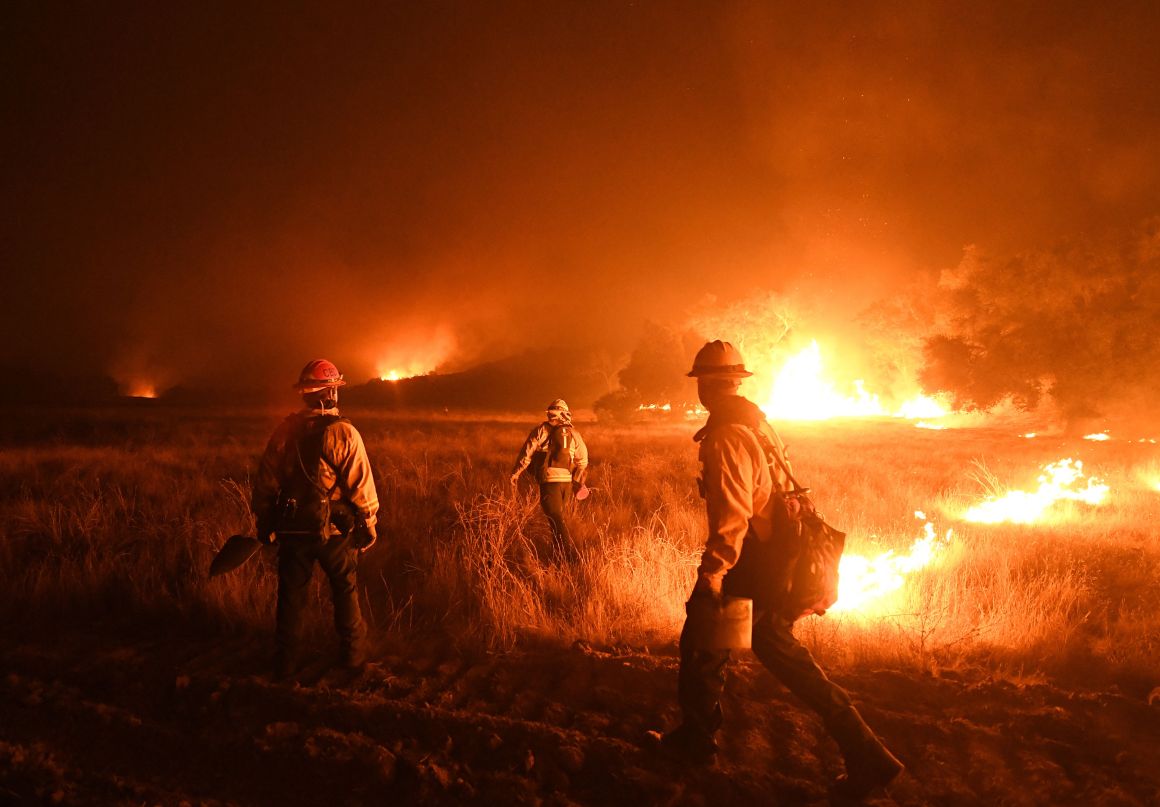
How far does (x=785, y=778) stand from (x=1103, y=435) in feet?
85.8

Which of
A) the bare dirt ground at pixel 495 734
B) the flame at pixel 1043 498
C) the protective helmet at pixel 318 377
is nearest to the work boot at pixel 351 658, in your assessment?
the bare dirt ground at pixel 495 734

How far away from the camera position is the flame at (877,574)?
Result: 5523 mm

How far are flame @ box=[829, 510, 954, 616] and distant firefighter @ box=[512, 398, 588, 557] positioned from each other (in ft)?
9.78

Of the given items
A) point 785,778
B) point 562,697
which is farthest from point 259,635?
point 785,778

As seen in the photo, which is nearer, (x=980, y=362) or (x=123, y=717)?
(x=123, y=717)

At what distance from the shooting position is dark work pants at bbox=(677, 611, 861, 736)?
291cm

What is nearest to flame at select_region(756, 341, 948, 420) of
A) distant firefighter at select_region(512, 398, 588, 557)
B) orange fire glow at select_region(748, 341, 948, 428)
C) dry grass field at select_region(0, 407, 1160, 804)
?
orange fire glow at select_region(748, 341, 948, 428)

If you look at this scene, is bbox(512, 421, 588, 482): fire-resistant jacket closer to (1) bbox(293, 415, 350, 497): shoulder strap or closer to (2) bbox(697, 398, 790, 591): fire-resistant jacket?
(1) bbox(293, 415, 350, 497): shoulder strap

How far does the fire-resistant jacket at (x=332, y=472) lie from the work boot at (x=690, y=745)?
2.34 meters

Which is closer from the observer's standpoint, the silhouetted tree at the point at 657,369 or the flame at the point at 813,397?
the silhouetted tree at the point at 657,369

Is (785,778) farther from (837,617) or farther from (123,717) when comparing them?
(123,717)

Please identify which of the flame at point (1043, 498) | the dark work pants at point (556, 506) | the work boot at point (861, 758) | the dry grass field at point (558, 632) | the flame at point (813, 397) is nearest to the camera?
the work boot at point (861, 758)

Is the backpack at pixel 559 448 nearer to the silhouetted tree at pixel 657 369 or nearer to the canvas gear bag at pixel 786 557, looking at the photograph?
the canvas gear bag at pixel 786 557

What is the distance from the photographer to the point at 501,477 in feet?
42.4
